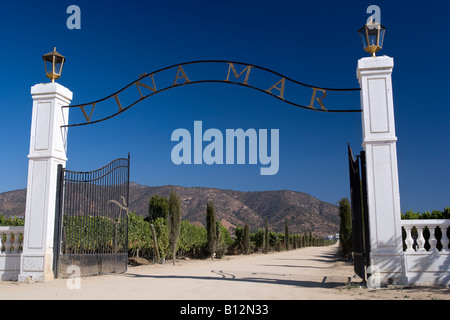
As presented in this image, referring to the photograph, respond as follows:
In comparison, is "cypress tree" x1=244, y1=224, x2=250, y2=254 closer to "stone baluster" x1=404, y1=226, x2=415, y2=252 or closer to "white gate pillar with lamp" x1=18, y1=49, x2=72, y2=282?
"white gate pillar with lamp" x1=18, y1=49, x2=72, y2=282

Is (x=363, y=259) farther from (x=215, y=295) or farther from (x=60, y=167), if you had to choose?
(x=60, y=167)

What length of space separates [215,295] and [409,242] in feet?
12.6

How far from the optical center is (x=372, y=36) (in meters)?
8.34

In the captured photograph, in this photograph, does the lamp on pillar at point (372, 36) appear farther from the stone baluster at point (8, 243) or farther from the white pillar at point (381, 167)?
the stone baluster at point (8, 243)

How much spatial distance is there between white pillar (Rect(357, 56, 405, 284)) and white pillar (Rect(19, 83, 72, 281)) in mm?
6815

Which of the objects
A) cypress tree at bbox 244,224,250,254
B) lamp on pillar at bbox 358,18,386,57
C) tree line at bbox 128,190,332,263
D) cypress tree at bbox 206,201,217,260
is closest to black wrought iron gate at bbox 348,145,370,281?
lamp on pillar at bbox 358,18,386,57

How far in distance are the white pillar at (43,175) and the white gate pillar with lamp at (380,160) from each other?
6.82 m

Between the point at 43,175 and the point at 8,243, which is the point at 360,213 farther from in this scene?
the point at 8,243

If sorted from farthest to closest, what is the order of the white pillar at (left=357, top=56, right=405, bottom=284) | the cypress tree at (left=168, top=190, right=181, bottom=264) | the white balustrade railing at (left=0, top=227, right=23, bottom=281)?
the cypress tree at (left=168, top=190, right=181, bottom=264) < the white balustrade railing at (left=0, top=227, right=23, bottom=281) < the white pillar at (left=357, top=56, right=405, bottom=284)

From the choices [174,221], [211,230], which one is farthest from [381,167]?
[211,230]

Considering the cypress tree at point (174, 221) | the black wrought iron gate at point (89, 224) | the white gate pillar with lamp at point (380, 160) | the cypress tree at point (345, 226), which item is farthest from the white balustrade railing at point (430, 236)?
the cypress tree at point (345, 226)

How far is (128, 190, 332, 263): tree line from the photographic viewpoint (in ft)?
59.8

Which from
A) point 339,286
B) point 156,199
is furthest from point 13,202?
point 339,286

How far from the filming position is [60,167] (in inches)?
381
